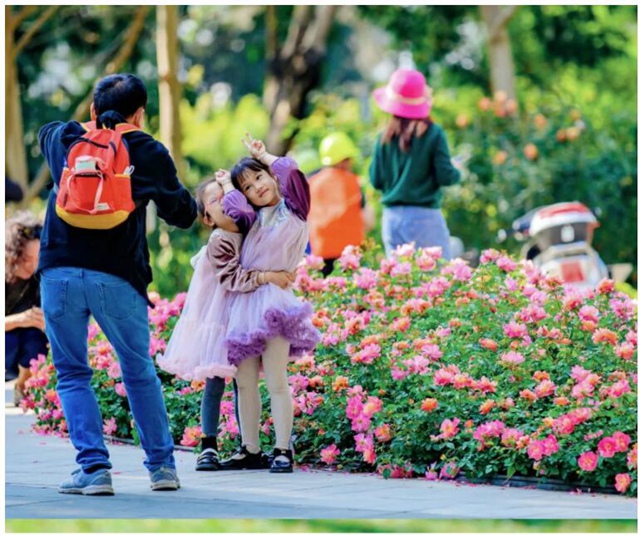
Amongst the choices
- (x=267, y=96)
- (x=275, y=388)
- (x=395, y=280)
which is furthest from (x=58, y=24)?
(x=275, y=388)

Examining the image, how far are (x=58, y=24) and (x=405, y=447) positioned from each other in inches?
729

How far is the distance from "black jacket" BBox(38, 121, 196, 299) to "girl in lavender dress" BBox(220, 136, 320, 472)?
0.67m

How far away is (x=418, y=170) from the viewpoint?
10.4 m

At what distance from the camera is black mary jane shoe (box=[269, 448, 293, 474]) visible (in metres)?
6.96

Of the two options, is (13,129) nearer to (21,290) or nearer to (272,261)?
(21,290)

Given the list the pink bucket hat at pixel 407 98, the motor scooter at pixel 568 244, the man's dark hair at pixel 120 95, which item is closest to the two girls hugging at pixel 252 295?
the man's dark hair at pixel 120 95

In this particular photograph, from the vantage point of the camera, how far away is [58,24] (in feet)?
79.6

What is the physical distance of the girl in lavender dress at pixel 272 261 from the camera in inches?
272

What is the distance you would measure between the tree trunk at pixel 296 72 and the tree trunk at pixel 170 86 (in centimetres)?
185

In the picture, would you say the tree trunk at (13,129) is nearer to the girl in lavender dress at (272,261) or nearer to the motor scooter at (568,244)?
the motor scooter at (568,244)

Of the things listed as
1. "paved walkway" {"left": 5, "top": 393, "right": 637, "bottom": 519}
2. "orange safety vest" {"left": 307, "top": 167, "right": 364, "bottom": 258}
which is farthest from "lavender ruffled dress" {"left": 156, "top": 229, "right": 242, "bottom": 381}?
"orange safety vest" {"left": 307, "top": 167, "right": 364, "bottom": 258}

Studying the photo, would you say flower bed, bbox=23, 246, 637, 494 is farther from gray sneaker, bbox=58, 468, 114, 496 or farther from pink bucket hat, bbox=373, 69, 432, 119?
pink bucket hat, bbox=373, 69, 432, 119

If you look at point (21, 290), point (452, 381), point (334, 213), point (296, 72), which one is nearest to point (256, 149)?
point (452, 381)

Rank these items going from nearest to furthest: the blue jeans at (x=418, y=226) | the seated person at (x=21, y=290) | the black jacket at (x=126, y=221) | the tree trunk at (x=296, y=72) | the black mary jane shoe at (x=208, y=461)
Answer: the black jacket at (x=126, y=221) → the black mary jane shoe at (x=208, y=461) → the seated person at (x=21, y=290) → the blue jeans at (x=418, y=226) → the tree trunk at (x=296, y=72)
